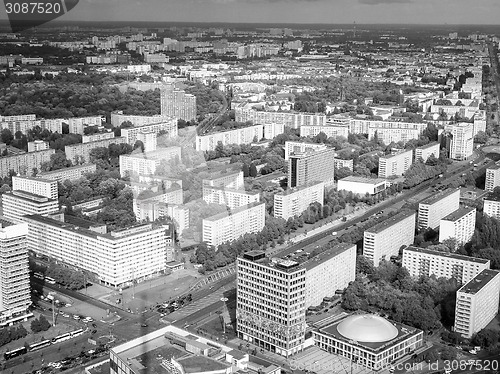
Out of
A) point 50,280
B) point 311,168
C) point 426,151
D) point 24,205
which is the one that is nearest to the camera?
point 50,280

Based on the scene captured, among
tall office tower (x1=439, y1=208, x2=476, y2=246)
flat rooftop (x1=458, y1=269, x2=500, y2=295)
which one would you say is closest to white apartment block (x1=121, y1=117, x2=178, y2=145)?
tall office tower (x1=439, y1=208, x2=476, y2=246)

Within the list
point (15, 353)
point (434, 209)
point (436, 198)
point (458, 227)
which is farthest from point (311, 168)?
point (15, 353)

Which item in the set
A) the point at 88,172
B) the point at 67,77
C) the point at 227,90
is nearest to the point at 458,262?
the point at 88,172

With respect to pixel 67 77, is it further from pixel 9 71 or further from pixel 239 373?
pixel 239 373

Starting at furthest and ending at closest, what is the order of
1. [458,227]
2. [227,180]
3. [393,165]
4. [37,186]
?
[393,165] → [37,186] → [227,180] → [458,227]

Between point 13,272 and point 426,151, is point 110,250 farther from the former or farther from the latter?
point 426,151

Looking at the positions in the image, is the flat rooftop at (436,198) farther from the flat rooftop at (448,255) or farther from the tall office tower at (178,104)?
the tall office tower at (178,104)
